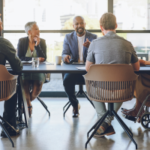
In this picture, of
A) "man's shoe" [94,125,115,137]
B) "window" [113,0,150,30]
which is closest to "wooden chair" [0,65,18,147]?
"man's shoe" [94,125,115,137]

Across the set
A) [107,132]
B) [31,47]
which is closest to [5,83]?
[107,132]

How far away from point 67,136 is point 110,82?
83 cm

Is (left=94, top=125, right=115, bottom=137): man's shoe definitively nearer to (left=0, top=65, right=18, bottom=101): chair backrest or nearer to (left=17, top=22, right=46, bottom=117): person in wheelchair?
(left=0, top=65, right=18, bottom=101): chair backrest

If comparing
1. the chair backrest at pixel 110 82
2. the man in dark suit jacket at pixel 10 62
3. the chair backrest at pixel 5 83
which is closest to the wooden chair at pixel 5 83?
the chair backrest at pixel 5 83

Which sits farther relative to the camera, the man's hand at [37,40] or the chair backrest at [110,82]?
the man's hand at [37,40]

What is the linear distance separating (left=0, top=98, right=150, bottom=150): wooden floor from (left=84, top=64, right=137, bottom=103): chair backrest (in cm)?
Answer: 49

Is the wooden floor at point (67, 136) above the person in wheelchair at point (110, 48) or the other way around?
the other way around

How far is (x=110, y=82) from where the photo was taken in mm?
2047

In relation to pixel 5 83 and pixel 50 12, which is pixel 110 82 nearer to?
pixel 5 83

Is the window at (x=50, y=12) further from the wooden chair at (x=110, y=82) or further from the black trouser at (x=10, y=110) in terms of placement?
the wooden chair at (x=110, y=82)

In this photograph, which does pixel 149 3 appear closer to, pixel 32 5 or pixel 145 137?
pixel 32 5

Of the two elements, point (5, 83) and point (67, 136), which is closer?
point (5, 83)

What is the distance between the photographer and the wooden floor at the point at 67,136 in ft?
7.25

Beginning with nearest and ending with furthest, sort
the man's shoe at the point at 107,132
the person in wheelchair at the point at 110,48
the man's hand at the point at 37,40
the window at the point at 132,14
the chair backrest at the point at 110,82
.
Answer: the chair backrest at the point at 110,82
the person in wheelchair at the point at 110,48
the man's shoe at the point at 107,132
the man's hand at the point at 37,40
the window at the point at 132,14
